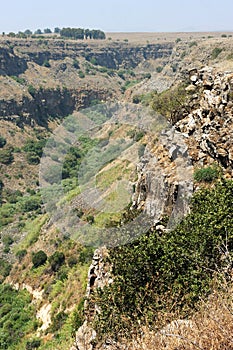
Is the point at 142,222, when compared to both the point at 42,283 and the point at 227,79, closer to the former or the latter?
the point at 227,79

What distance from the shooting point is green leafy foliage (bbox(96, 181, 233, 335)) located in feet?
38.4

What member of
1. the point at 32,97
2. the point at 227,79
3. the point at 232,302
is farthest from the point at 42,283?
the point at 32,97

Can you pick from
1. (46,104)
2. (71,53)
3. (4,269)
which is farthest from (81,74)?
(4,269)

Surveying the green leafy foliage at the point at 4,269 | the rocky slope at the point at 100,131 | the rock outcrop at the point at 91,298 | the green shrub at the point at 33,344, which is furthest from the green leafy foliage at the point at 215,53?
the rock outcrop at the point at 91,298

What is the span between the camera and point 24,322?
80.7ft

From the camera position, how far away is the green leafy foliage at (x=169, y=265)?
1171 cm

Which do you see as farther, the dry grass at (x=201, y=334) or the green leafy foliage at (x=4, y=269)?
the green leafy foliage at (x=4, y=269)

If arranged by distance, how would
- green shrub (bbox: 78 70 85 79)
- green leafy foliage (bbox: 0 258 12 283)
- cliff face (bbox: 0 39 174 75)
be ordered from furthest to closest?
green shrub (bbox: 78 70 85 79) → cliff face (bbox: 0 39 174 75) → green leafy foliage (bbox: 0 258 12 283)

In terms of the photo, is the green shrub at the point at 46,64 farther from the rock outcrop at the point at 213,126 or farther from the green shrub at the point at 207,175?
the green shrub at the point at 207,175

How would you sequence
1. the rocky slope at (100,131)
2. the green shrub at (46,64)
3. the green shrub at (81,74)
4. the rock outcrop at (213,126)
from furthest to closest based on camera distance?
the green shrub at (81,74), the green shrub at (46,64), the rocky slope at (100,131), the rock outcrop at (213,126)

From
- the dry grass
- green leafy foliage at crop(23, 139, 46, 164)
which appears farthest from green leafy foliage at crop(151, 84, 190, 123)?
green leafy foliage at crop(23, 139, 46, 164)

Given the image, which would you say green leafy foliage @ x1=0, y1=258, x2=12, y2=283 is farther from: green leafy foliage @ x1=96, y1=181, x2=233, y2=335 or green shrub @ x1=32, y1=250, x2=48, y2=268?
green leafy foliage @ x1=96, y1=181, x2=233, y2=335

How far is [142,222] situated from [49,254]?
1548 cm

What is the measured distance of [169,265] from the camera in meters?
12.5
